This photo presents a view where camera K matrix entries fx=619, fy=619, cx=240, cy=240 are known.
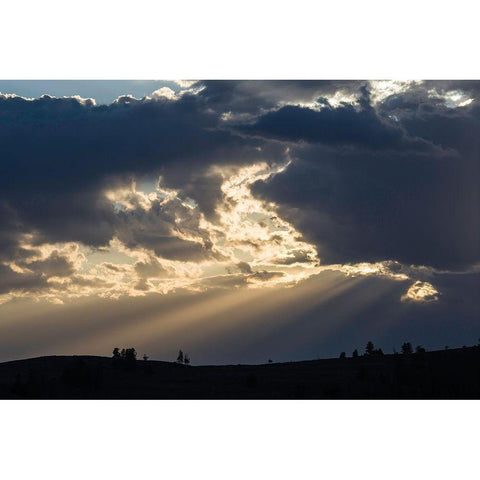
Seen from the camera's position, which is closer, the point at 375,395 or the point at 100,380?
the point at 375,395

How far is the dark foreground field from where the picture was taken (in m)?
41.3

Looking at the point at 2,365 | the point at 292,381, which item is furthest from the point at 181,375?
the point at 2,365

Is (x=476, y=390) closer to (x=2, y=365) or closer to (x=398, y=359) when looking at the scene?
(x=398, y=359)

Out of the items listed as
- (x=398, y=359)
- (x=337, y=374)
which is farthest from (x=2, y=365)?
(x=398, y=359)

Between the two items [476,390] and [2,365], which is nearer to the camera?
[476,390]

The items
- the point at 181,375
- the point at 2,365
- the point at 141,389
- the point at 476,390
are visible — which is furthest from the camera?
the point at 2,365

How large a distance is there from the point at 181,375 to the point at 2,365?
15.4 m

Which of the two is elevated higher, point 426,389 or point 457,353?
point 457,353

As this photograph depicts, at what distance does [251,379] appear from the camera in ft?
145

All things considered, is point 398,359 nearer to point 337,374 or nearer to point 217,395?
point 337,374

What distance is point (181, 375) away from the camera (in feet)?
153

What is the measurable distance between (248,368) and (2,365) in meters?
20.0

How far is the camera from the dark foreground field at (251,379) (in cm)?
4128

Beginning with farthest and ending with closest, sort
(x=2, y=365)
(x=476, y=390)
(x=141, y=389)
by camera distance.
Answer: (x=2, y=365)
(x=141, y=389)
(x=476, y=390)
